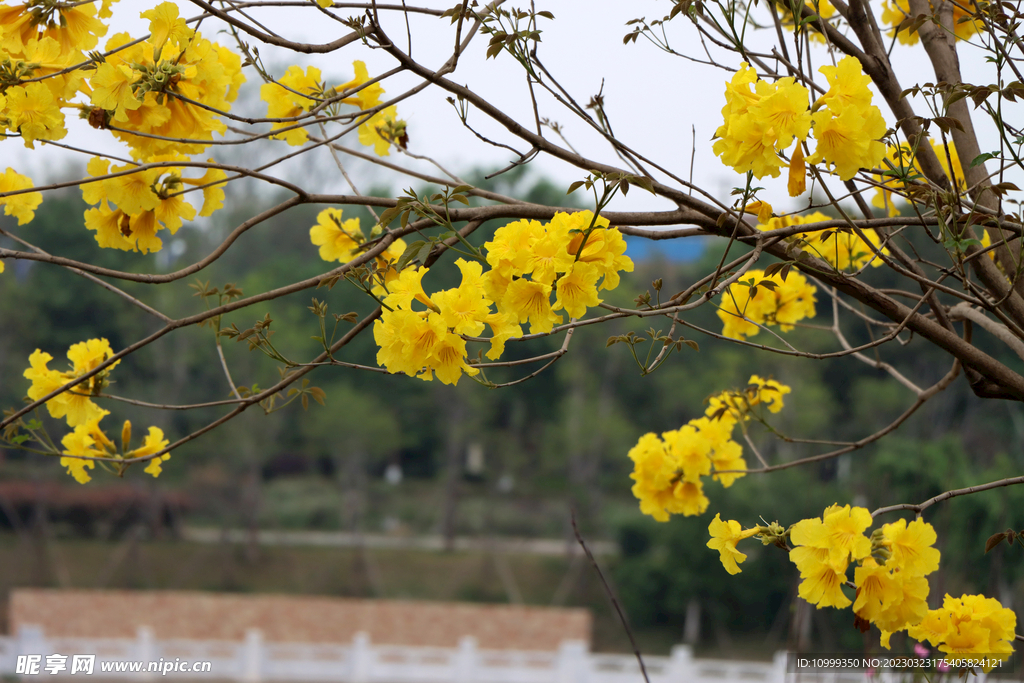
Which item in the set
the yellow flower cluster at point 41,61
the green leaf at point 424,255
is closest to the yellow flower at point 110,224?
the yellow flower cluster at point 41,61

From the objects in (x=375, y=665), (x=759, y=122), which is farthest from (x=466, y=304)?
(x=375, y=665)

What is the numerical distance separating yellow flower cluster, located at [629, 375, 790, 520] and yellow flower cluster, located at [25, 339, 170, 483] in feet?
2.63

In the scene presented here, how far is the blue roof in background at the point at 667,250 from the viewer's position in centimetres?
1673

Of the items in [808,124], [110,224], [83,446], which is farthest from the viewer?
[83,446]

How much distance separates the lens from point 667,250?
1906 cm

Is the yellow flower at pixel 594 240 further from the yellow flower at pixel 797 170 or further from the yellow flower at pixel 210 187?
the yellow flower at pixel 210 187

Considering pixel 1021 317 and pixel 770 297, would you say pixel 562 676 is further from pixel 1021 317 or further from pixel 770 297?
pixel 1021 317

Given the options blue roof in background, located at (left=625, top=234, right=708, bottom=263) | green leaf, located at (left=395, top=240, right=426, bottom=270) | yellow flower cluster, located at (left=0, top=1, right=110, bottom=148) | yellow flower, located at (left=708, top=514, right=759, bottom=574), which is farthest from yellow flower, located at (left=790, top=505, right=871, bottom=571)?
blue roof in background, located at (left=625, top=234, right=708, bottom=263)

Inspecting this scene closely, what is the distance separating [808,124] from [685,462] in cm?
81

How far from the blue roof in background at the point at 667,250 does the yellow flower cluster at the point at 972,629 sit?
1488 cm

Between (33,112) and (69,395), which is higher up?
(33,112)

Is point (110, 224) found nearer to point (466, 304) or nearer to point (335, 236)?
point (335, 236)

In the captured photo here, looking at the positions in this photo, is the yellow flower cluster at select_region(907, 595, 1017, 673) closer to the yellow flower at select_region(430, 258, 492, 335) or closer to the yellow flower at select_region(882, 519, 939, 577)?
the yellow flower at select_region(882, 519, 939, 577)

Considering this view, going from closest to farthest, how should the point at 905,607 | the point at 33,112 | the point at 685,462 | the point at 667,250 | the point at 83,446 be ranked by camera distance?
the point at 905,607
the point at 33,112
the point at 83,446
the point at 685,462
the point at 667,250
